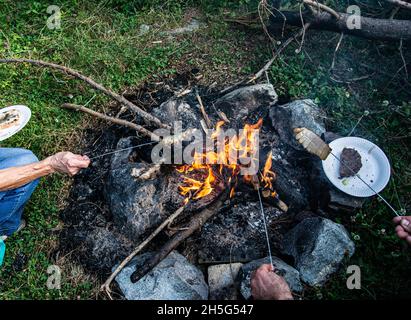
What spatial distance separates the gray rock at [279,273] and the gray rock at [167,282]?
430 millimetres

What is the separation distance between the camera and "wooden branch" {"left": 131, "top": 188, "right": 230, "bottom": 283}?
356cm

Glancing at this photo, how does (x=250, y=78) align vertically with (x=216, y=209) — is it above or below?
above

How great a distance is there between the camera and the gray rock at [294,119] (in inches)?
164

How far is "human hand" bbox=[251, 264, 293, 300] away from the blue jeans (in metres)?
2.55

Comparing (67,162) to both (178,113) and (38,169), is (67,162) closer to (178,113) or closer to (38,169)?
(38,169)

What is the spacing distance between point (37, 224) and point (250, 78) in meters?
3.23

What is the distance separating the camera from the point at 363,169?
152 inches

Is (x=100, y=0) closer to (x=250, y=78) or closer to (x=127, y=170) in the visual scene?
(x=250, y=78)

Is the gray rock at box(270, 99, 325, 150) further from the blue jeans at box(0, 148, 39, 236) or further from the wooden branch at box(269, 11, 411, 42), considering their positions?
the blue jeans at box(0, 148, 39, 236)

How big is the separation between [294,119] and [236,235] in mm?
1499

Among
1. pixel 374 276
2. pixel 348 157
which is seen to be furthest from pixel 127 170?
pixel 374 276

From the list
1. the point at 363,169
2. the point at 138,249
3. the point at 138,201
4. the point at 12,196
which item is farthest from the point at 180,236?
the point at 363,169

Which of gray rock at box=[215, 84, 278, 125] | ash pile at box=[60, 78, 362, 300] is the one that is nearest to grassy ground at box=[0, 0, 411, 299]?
ash pile at box=[60, 78, 362, 300]

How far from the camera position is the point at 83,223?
13.4ft
